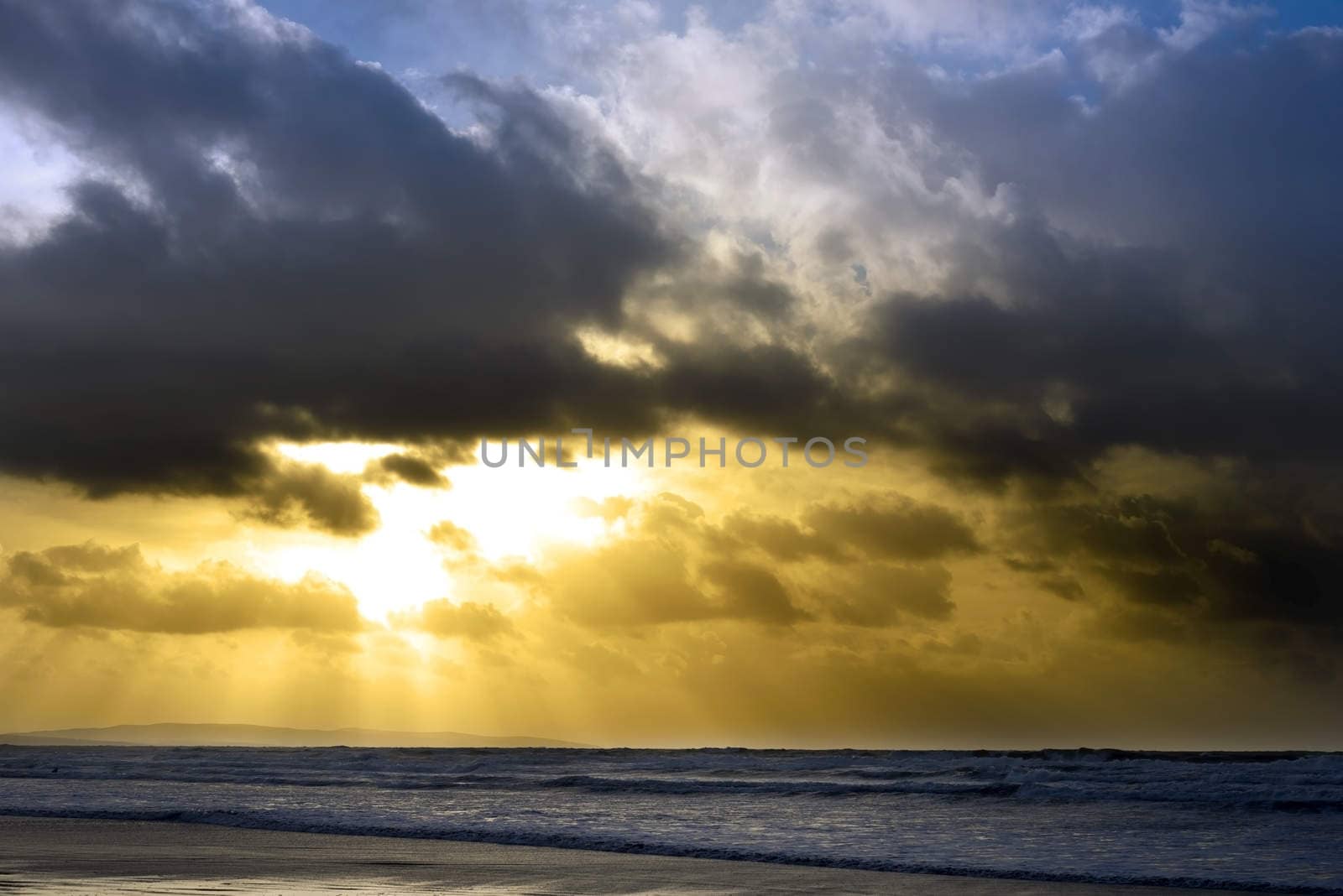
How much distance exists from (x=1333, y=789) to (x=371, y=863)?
27458 millimetres

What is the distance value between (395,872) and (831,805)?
722 inches

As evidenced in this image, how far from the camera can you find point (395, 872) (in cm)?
1703

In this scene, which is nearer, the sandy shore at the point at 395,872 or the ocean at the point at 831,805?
the sandy shore at the point at 395,872

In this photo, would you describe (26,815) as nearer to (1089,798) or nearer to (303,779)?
(303,779)

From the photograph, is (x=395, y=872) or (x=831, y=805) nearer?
(x=395, y=872)

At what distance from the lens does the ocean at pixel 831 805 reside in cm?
2022

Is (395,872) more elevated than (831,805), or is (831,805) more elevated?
(395,872)

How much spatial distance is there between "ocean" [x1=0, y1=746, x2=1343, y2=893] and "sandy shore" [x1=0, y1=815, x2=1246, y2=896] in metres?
1.33

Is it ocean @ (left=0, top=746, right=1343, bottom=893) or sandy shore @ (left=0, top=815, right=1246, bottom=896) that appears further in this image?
ocean @ (left=0, top=746, right=1343, bottom=893)

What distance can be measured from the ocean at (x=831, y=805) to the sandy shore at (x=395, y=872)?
1.33 metres

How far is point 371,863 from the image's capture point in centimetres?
1823

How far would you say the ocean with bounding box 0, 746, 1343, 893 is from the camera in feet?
66.3

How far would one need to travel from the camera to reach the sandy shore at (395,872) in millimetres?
15242

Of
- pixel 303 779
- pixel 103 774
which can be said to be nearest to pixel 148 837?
pixel 303 779
